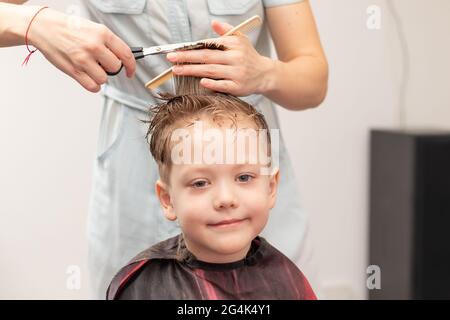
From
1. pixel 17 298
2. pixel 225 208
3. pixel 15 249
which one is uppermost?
pixel 225 208

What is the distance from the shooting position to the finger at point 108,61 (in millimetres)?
1150

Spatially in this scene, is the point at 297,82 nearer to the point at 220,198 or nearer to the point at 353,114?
the point at 220,198

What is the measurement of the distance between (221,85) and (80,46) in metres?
0.26

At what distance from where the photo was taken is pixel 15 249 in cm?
183

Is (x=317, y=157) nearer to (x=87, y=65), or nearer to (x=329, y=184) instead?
(x=329, y=184)

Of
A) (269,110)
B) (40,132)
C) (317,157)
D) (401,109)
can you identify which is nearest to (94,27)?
(269,110)

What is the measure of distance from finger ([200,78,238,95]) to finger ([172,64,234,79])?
0.04ft

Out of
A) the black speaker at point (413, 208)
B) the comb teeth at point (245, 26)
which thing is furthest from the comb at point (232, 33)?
the black speaker at point (413, 208)

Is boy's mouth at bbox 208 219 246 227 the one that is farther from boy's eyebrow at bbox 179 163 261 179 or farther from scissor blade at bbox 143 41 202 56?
scissor blade at bbox 143 41 202 56

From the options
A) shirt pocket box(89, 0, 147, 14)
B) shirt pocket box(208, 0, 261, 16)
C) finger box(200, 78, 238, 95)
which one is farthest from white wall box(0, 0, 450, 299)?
finger box(200, 78, 238, 95)

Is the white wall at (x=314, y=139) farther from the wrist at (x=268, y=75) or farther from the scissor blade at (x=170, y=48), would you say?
the wrist at (x=268, y=75)

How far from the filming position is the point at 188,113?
113 cm

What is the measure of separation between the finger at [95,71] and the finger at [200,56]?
123mm

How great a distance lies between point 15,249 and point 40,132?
13.4 inches
